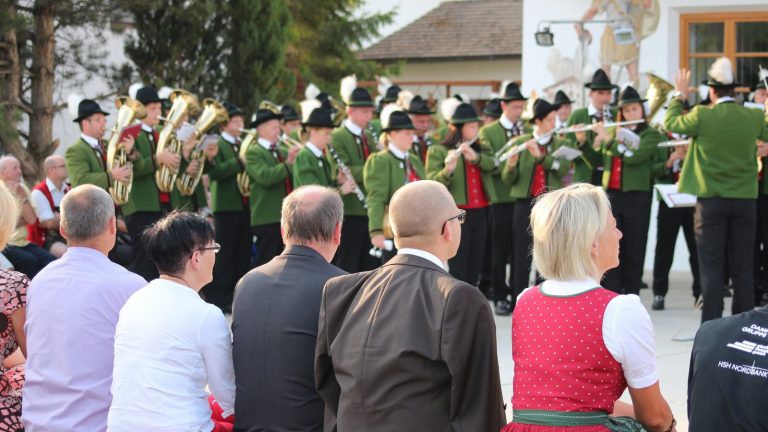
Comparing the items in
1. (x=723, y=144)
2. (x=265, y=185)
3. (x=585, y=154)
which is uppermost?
(x=723, y=144)

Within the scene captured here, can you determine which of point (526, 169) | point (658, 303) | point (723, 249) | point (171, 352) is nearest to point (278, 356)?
point (171, 352)

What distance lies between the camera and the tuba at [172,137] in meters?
10.5

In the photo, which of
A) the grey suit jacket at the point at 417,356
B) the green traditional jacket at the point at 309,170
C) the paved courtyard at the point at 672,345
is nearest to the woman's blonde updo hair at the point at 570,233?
the grey suit jacket at the point at 417,356

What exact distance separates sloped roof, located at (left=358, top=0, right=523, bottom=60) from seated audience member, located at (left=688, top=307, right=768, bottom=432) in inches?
866

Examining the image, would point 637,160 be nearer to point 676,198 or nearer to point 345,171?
point 676,198

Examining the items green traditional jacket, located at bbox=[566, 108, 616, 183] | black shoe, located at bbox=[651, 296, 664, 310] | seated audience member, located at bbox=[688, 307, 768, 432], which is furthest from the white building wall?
seated audience member, located at bbox=[688, 307, 768, 432]

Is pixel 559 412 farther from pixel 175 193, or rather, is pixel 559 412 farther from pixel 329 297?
pixel 175 193

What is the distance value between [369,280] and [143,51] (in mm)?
11505

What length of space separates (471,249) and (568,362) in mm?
6653

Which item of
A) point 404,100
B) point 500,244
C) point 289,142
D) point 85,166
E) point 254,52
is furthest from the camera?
point 254,52

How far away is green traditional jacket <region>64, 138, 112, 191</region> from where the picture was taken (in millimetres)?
9789

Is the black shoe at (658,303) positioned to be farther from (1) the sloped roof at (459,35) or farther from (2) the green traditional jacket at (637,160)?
(1) the sloped roof at (459,35)

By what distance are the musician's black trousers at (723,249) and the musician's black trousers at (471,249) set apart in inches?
87.7

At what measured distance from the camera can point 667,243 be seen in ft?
36.4
